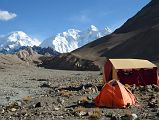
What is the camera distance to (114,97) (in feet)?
76.8

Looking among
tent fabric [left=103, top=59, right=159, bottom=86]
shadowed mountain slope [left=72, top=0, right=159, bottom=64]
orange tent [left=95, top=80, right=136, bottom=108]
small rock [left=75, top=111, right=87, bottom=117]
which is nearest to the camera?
small rock [left=75, top=111, right=87, bottom=117]

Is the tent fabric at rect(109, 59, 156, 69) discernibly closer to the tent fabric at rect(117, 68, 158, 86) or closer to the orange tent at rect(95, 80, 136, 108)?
the tent fabric at rect(117, 68, 158, 86)

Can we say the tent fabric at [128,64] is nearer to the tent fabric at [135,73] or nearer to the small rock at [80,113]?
the tent fabric at [135,73]

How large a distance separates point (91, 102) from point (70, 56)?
124m

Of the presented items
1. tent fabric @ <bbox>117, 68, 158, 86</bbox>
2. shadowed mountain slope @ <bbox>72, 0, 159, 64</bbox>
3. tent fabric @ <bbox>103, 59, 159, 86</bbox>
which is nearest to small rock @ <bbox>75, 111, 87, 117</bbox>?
tent fabric @ <bbox>103, 59, 159, 86</bbox>

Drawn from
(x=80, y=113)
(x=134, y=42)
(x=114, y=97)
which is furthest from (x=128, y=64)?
(x=134, y=42)

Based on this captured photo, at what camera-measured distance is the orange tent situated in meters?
23.3

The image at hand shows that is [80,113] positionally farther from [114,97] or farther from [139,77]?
[139,77]

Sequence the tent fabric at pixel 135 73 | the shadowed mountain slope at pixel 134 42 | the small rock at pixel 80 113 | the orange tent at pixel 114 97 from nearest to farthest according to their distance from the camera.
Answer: the small rock at pixel 80 113 → the orange tent at pixel 114 97 → the tent fabric at pixel 135 73 → the shadowed mountain slope at pixel 134 42

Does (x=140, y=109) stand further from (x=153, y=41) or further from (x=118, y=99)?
(x=153, y=41)

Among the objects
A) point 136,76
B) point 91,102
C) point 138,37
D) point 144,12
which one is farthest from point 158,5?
point 91,102

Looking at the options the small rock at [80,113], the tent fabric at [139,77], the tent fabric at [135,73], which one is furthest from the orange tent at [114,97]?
the tent fabric at [139,77]

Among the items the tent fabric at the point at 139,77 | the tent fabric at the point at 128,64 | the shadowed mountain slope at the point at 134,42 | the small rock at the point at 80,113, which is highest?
the shadowed mountain slope at the point at 134,42

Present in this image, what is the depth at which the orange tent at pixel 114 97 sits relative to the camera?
76.5ft
